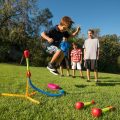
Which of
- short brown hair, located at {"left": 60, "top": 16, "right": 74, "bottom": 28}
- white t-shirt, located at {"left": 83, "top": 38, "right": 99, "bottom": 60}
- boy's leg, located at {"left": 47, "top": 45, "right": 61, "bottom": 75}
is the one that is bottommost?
boy's leg, located at {"left": 47, "top": 45, "right": 61, "bottom": 75}

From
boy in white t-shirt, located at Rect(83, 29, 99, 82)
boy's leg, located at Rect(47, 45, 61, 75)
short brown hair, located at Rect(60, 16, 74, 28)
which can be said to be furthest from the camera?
boy in white t-shirt, located at Rect(83, 29, 99, 82)

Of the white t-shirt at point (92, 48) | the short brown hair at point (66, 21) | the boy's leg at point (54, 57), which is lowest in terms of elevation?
the boy's leg at point (54, 57)

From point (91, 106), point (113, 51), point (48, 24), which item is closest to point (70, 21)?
point (91, 106)

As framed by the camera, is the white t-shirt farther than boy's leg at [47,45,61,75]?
Yes

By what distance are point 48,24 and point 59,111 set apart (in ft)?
100

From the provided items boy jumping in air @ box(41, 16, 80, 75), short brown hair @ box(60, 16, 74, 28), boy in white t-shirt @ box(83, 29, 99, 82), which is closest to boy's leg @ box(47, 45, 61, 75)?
boy jumping in air @ box(41, 16, 80, 75)

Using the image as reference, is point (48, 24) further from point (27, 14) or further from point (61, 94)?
point (61, 94)

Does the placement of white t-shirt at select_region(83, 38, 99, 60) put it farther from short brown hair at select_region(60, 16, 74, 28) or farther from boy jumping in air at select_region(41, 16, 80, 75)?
short brown hair at select_region(60, 16, 74, 28)

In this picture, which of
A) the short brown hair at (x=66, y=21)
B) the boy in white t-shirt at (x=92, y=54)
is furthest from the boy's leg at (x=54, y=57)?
the boy in white t-shirt at (x=92, y=54)

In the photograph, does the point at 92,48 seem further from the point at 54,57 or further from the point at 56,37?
the point at 54,57

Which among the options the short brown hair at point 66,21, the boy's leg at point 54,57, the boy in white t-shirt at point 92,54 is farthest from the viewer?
the boy in white t-shirt at point 92,54

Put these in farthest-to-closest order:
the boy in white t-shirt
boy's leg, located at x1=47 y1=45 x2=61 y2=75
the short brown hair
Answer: the boy in white t-shirt → boy's leg, located at x1=47 y1=45 x2=61 y2=75 → the short brown hair

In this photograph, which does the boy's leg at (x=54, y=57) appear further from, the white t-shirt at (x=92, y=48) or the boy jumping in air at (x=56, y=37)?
the white t-shirt at (x=92, y=48)

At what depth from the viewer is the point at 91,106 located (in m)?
4.91
